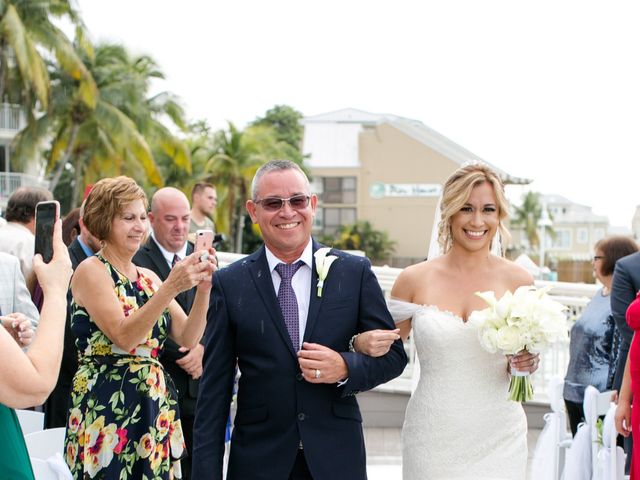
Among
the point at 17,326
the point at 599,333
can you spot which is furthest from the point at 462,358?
the point at 599,333

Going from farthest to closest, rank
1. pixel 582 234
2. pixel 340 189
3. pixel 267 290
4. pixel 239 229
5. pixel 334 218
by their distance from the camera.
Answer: pixel 582 234
pixel 334 218
pixel 340 189
pixel 239 229
pixel 267 290

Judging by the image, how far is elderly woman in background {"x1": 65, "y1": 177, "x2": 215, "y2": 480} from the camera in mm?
4078

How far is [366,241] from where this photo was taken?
61656mm

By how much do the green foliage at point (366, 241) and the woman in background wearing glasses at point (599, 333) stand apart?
2133 inches

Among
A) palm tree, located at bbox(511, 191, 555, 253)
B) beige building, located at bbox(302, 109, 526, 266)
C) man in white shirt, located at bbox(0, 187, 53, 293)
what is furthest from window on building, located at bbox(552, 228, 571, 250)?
man in white shirt, located at bbox(0, 187, 53, 293)

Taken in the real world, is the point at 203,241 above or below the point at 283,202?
below

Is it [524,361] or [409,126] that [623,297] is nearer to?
[524,361]

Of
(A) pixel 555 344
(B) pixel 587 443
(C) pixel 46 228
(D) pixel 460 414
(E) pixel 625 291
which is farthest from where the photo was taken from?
(A) pixel 555 344

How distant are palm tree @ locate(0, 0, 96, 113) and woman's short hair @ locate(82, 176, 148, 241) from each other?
3025 cm

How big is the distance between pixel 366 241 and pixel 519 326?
57.9 metres

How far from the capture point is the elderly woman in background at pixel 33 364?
236cm

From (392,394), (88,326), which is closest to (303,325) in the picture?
(88,326)

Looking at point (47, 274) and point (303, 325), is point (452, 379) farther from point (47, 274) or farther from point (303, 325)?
point (47, 274)

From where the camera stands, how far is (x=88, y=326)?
4.23 meters
